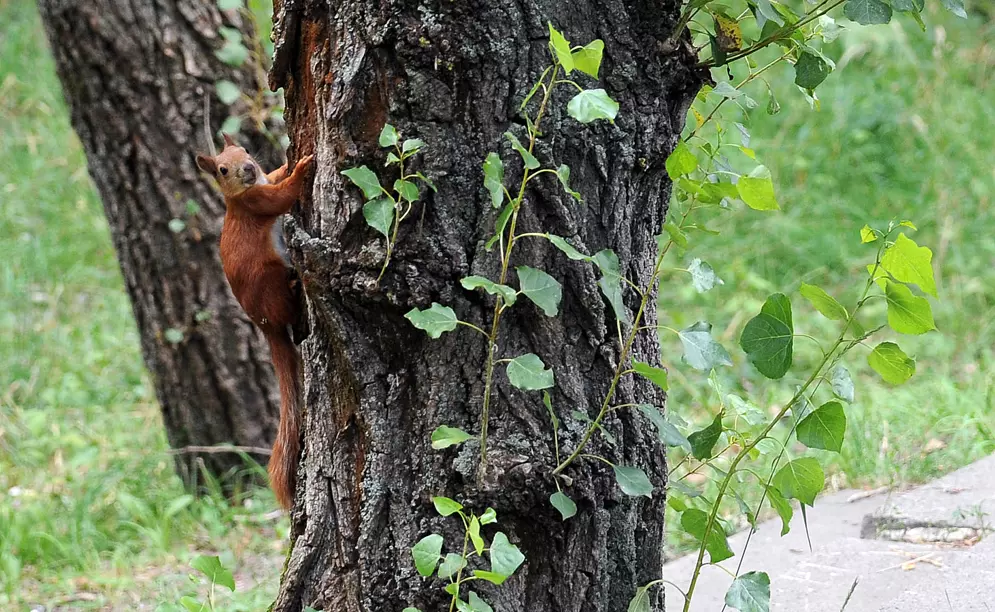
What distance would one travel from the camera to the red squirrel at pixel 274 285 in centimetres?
179

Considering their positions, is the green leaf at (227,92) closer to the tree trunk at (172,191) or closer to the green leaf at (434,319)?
the tree trunk at (172,191)

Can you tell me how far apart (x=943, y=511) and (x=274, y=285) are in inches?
67.5

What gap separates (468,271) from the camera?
4.68ft

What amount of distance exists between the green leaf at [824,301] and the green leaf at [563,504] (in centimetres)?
A: 44

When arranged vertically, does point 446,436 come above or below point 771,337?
below

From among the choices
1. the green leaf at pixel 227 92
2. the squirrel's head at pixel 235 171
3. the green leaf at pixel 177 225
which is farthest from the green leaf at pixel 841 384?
the green leaf at pixel 177 225

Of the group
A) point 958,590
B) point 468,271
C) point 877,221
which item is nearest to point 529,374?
point 468,271

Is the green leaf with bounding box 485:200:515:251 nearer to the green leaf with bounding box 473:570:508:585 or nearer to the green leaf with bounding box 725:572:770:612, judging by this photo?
the green leaf with bounding box 473:570:508:585

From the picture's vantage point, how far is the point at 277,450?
1817 millimetres

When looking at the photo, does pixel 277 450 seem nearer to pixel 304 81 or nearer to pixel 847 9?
pixel 304 81

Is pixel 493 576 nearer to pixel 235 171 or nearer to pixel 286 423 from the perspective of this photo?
pixel 286 423

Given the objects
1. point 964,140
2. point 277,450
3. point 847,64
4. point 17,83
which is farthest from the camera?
point 17,83

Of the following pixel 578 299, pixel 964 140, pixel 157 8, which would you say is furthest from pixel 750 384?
pixel 578 299

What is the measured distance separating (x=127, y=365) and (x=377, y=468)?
149 inches
